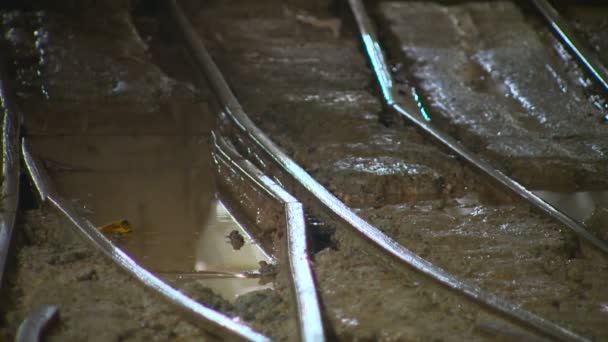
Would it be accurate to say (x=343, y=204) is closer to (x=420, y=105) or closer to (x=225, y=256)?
(x=225, y=256)

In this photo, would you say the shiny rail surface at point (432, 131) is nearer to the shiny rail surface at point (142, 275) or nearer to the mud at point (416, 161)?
the mud at point (416, 161)

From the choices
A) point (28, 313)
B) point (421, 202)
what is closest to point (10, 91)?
point (28, 313)

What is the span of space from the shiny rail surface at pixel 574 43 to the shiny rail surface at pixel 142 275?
4.43 meters

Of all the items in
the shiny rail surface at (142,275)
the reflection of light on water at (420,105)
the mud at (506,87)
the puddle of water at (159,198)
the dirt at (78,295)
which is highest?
the shiny rail surface at (142,275)

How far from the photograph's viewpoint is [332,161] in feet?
17.7

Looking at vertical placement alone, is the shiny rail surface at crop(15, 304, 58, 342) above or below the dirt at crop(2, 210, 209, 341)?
above

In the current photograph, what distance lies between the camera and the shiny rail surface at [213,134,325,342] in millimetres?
3350

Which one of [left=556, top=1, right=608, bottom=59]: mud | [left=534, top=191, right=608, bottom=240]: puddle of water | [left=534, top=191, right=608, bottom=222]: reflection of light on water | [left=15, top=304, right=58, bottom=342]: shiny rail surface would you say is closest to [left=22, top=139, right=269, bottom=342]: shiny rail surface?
[left=15, top=304, right=58, bottom=342]: shiny rail surface

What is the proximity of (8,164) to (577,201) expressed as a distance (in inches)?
146

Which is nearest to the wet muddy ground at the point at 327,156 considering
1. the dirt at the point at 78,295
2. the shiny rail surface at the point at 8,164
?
the dirt at the point at 78,295

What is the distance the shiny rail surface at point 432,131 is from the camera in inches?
174

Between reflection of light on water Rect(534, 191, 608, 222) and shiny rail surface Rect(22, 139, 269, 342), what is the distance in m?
2.48

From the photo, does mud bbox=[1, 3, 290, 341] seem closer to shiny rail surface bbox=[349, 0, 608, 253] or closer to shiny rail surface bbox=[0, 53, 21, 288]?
shiny rail surface bbox=[0, 53, 21, 288]

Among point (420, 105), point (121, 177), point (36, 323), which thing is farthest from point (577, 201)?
point (36, 323)
